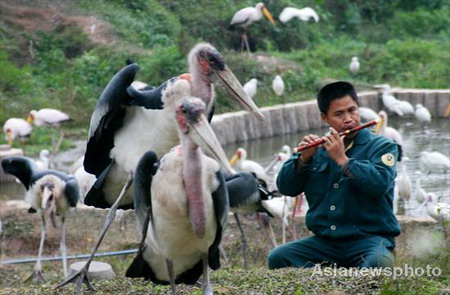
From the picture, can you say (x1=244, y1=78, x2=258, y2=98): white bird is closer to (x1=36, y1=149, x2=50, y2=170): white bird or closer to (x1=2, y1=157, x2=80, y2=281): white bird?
(x1=36, y1=149, x2=50, y2=170): white bird

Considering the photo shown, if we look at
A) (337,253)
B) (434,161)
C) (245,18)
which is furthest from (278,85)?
(337,253)

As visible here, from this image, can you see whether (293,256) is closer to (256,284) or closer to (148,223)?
(256,284)

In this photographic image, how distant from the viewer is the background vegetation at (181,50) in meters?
15.3

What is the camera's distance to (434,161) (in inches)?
464

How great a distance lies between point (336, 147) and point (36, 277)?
3.43m

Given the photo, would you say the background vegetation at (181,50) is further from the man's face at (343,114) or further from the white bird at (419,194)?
the man's face at (343,114)

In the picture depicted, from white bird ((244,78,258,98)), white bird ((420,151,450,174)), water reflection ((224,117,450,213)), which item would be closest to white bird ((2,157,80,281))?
water reflection ((224,117,450,213))

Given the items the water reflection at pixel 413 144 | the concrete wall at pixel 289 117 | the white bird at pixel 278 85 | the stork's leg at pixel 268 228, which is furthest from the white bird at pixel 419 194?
the white bird at pixel 278 85

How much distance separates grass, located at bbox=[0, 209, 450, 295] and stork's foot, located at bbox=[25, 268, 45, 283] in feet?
0.25

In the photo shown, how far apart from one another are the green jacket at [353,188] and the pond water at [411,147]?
17.4 feet

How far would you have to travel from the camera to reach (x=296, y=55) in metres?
17.6

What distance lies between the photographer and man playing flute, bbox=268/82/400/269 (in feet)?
17.8

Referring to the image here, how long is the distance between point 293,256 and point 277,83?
929 cm

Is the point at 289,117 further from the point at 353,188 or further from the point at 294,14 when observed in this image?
the point at 353,188
